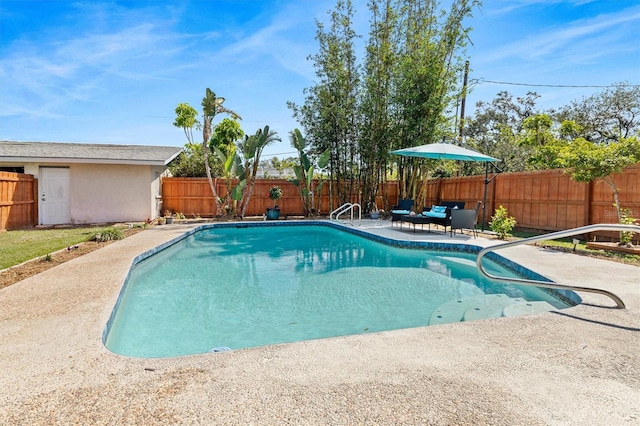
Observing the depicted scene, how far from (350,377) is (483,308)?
9.53 ft

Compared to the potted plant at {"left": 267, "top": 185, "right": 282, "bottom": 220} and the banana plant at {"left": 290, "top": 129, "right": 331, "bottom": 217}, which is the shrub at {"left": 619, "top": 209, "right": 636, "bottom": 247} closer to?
the banana plant at {"left": 290, "top": 129, "right": 331, "bottom": 217}

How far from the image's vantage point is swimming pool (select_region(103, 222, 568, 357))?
3.65 metres

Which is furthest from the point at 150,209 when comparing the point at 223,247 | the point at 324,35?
the point at 324,35

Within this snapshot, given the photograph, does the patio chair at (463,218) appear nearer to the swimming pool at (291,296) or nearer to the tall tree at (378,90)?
the swimming pool at (291,296)

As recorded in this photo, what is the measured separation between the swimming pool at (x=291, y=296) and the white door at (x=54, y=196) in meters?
6.11

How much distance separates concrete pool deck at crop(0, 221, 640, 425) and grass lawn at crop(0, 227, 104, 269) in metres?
3.45

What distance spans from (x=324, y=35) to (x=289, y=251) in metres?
8.84

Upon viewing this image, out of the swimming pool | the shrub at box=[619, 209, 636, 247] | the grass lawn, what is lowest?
the swimming pool

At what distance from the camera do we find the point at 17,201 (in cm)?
1031

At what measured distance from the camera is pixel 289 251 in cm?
842

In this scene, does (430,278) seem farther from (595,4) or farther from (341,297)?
(595,4)

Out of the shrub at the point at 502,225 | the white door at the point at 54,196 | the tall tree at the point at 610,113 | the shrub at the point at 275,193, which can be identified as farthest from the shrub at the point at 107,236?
the tall tree at the point at 610,113

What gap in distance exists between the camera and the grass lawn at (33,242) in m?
6.03

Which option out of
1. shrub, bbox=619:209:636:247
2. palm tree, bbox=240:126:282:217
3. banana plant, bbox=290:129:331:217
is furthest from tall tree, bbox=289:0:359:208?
shrub, bbox=619:209:636:247
